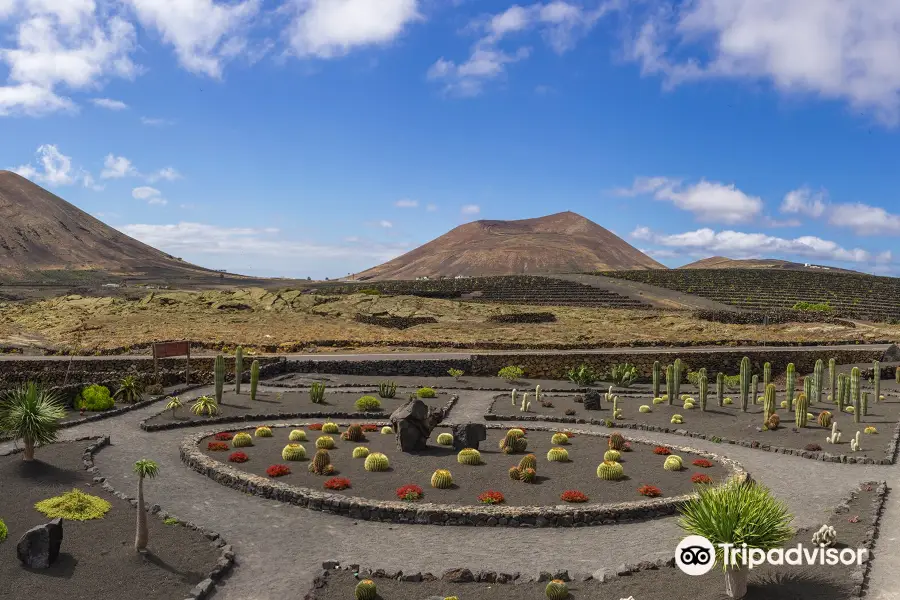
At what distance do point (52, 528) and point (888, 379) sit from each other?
172 ft

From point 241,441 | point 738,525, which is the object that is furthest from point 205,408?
point 738,525

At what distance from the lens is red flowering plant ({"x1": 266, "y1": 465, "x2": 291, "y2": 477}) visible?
22056mm

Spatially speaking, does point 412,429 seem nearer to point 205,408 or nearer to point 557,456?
point 557,456

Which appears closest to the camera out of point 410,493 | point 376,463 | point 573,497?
point 573,497

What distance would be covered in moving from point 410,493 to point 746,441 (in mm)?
15711

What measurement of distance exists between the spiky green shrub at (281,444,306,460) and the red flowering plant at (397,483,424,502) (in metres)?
5.46

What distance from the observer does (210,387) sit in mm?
41281

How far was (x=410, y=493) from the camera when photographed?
1994 centimetres

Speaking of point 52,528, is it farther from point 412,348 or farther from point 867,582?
point 412,348

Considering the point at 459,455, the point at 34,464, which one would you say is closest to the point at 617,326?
the point at 459,455

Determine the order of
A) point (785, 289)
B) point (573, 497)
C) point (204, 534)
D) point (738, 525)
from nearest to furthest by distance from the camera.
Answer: point (738, 525) → point (204, 534) → point (573, 497) → point (785, 289)

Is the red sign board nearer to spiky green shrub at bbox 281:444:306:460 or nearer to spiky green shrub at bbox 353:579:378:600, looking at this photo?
spiky green shrub at bbox 281:444:306:460

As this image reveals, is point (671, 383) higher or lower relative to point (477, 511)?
higher

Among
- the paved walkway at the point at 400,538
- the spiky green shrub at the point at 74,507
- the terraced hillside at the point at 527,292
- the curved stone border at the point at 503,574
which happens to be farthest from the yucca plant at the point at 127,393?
the terraced hillside at the point at 527,292
